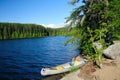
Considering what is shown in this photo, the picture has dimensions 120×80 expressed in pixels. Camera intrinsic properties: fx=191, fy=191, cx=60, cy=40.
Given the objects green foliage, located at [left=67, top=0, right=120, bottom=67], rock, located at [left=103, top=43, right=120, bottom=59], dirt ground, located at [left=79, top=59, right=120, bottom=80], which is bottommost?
dirt ground, located at [left=79, top=59, right=120, bottom=80]

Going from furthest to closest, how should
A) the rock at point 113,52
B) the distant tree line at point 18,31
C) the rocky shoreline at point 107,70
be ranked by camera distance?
the distant tree line at point 18,31 → the rock at point 113,52 → the rocky shoreline at point 107,70

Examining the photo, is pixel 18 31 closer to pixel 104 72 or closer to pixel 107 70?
pixel 107 70

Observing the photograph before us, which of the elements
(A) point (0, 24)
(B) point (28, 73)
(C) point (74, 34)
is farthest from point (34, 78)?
(A) point (0, 24)

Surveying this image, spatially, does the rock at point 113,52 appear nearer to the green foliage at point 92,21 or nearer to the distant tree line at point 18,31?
the green foliage at point 92,21

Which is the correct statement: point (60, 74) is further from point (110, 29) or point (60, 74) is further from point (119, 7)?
point (119, 7)

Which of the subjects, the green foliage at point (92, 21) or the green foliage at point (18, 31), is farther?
the green foliage at point (18, 31)

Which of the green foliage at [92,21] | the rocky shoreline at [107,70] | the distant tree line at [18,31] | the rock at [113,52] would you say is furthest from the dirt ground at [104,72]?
the distant tree line at [18,31]

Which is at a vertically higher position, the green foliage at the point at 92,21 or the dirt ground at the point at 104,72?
the green foliage at the point at 92,21

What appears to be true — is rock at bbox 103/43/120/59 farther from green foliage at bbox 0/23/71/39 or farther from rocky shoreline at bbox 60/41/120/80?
green foliage at bbox 0/23/71/39

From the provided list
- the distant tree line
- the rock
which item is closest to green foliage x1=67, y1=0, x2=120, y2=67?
the rock

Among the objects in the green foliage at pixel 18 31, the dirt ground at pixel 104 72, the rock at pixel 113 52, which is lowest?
the green foliage at pixel 18 31

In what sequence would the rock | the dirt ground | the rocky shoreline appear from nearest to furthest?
the dirt ground → the rocky shoreline → the rock

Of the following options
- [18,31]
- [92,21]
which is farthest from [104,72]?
[18,31]

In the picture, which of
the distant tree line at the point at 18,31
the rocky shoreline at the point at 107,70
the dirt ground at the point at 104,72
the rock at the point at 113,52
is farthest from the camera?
the distant tree line at the point at 18,31
